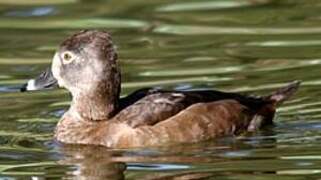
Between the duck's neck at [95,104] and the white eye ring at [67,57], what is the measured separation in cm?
26

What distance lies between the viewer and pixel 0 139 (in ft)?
39.2

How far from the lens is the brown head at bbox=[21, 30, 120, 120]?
11.8m

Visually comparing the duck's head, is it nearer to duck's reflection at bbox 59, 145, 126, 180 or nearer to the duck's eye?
the duck's eye

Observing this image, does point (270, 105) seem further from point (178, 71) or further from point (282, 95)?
Answer: point (178, 71)

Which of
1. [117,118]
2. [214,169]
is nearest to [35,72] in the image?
[117,118]

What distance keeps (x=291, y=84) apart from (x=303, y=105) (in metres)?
0.23

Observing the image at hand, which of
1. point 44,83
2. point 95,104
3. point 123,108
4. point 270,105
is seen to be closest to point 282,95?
point 270,105

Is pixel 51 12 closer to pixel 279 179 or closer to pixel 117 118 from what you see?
pixel 117 118

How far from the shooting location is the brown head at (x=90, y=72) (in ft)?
38.8

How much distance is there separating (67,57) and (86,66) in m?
0.19

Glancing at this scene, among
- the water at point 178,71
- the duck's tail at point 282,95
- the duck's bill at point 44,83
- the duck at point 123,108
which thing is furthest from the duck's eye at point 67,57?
the duck's tail at point 282,95

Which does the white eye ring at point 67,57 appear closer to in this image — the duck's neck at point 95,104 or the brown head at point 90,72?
the brown head at point 90,72

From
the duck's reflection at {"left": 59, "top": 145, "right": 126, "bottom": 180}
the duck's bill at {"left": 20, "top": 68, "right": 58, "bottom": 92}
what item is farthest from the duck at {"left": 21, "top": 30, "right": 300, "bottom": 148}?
the duck's reflection at {"left": 59, "top": 145, "right": 126, "bottom": 180}

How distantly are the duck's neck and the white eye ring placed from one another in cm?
26
